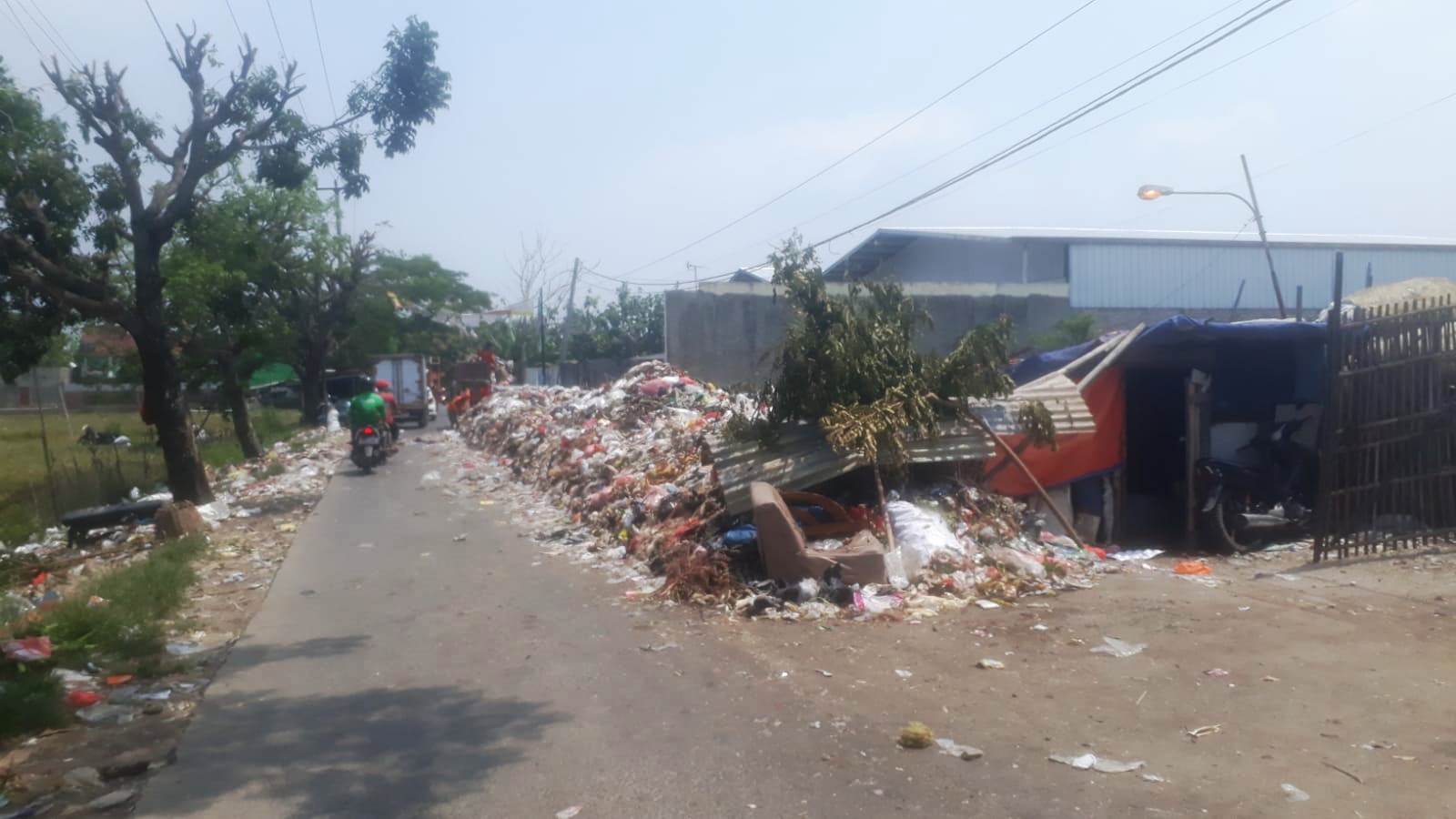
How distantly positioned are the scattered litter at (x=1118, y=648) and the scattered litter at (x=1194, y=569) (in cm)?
254

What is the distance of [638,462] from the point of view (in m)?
14.0

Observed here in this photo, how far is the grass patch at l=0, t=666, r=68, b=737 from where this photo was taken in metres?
5.80

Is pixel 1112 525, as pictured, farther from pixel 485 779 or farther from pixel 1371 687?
pixel 485 779

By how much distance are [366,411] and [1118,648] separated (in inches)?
626

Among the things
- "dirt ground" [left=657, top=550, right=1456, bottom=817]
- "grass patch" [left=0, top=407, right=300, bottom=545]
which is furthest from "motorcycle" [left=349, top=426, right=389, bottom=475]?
"dirt ground" [left=657, top=550, right=1456, bottom=817]

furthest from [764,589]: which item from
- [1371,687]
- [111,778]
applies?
[111,778]

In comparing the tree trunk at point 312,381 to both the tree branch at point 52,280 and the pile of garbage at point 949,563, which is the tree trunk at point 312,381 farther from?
the pile of garbage at point 949,563

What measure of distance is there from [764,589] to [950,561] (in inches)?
58.7

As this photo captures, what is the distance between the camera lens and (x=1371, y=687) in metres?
6.07

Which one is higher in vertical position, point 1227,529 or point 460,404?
point 460,404

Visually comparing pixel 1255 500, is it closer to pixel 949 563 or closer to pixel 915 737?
pixel 949 563

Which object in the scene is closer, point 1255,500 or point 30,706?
point 30,706

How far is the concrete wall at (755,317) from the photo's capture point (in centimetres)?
2317

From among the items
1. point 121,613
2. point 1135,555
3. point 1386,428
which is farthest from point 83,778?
point 1386,428
